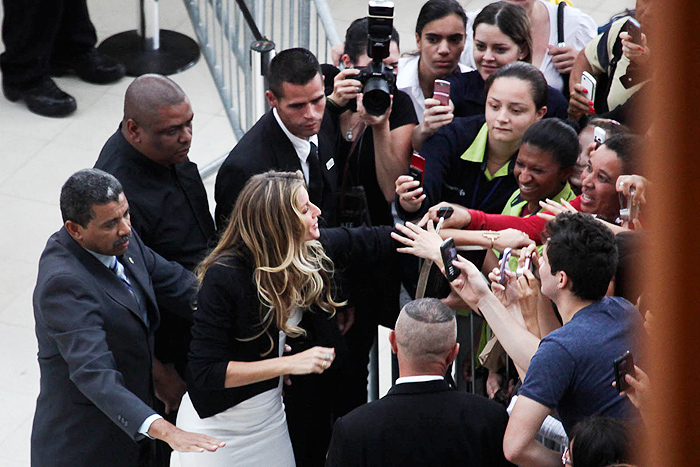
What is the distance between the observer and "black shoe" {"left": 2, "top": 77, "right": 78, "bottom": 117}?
18.2 feet

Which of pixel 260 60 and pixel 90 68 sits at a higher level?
pixel 260 60

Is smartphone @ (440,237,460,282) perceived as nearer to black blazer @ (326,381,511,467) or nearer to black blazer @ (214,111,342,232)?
black blazer @ (326,381,511,467)

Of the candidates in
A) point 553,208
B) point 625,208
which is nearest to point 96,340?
point 553,208

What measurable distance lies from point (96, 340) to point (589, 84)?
79.5 inches

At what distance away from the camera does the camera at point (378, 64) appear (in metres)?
2.92

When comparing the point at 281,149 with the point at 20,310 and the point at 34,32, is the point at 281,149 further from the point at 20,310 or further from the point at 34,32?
the point at 34,32

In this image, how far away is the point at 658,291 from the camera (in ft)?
0.46

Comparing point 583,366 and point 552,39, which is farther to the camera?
point 552,39

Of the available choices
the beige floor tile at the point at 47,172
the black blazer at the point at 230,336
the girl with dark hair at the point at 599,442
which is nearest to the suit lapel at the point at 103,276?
the black blazer at the point at 230,336

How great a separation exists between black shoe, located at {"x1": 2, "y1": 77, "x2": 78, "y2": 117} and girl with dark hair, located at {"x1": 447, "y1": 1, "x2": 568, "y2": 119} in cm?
331

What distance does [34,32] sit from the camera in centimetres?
530

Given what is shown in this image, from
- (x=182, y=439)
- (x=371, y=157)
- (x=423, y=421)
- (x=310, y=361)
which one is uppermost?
(x=371, y=157)

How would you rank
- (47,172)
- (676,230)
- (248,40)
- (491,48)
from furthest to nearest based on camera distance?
(47,172) → (248,40) → (491,48) → (676,230)

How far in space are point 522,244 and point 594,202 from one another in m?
0.26
